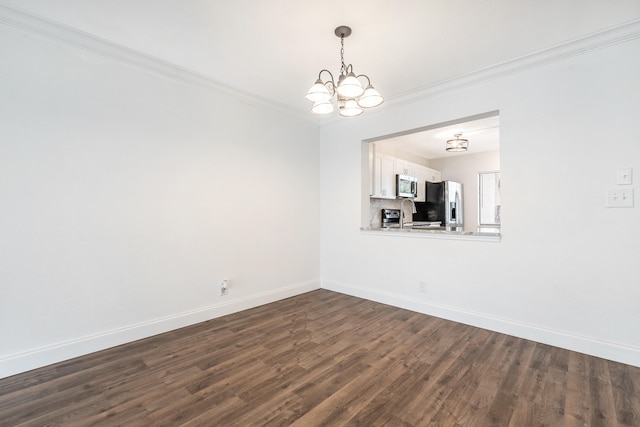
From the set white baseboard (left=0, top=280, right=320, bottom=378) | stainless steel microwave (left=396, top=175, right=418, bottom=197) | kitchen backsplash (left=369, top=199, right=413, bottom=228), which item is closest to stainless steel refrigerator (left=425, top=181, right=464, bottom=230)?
stainless steel microwave (left=396, top=175, right=418, bottom=197)

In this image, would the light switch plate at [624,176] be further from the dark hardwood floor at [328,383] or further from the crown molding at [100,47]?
the crown molding at [100,47]

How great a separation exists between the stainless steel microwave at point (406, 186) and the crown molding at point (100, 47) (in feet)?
10.4

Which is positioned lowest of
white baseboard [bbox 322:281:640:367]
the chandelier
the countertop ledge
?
white baseboard [bbox 322:281:640:367]

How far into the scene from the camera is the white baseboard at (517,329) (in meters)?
2.24

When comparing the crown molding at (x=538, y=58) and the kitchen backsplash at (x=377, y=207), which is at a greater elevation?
the crown molding at (x=538, y=58)

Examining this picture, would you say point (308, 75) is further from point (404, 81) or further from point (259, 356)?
point (259, 356)

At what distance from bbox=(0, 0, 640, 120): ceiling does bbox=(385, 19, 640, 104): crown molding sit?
0.24 feet

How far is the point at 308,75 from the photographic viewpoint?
9.71 feet

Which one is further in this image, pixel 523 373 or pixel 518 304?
pixel 518 304

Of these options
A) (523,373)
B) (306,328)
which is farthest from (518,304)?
(306,328)

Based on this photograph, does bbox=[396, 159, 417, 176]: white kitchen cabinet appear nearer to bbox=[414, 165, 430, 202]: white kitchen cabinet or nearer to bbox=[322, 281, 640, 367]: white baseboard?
bbox=[414, 165, 430, 202]: white kitchen cabinet

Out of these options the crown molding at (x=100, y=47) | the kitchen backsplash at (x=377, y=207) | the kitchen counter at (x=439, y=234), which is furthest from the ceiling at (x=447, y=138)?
the crown molding at (x=100, y=47)

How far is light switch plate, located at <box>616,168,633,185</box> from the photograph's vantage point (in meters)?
2.22

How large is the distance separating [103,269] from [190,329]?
979mm
